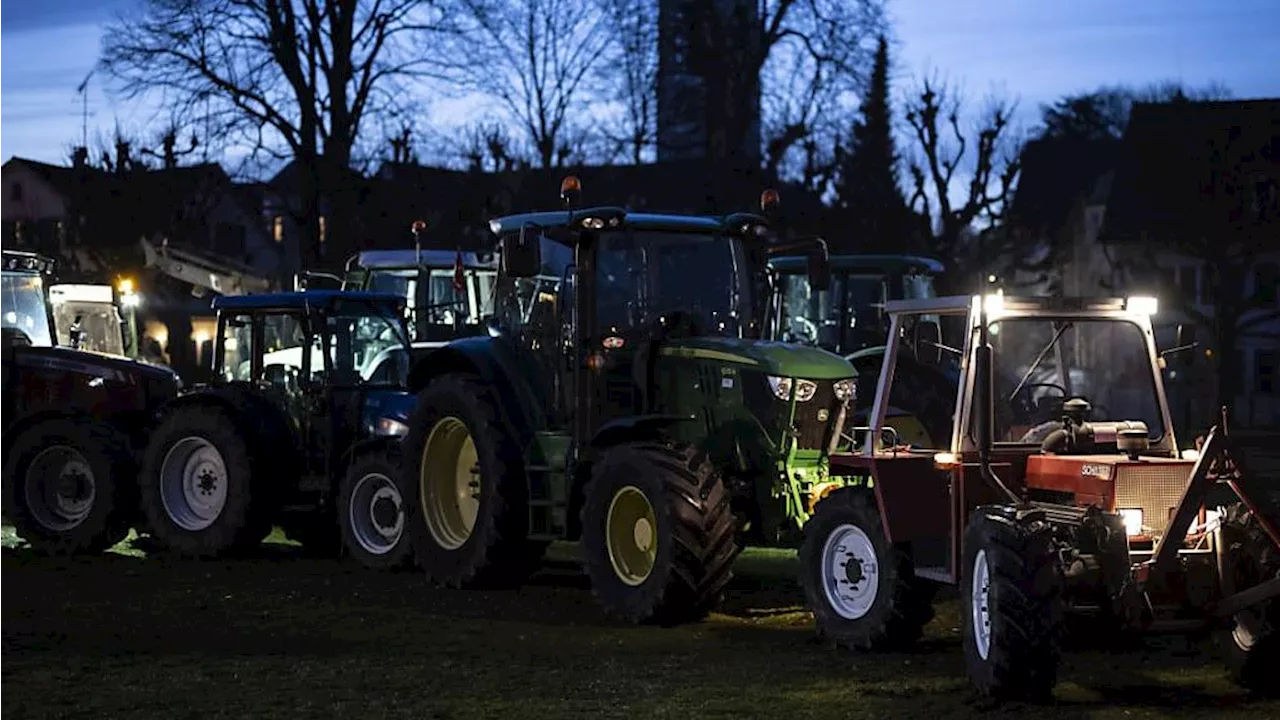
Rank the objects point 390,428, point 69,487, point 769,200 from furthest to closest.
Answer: point 69,487, point 390,428, point 769,200

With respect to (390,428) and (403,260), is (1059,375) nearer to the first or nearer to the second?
(390,428)

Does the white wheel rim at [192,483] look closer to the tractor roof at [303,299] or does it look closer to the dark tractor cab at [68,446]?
the dark tractor cab at [68,446]

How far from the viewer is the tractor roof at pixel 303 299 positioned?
64.5 ft

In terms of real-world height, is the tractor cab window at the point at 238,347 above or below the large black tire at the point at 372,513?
above

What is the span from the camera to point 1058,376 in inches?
497

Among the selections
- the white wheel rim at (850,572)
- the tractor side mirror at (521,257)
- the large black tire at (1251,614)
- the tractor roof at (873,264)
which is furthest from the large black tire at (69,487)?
the large black tire at (1251,614)

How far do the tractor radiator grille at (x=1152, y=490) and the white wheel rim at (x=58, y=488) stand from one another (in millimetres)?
11808

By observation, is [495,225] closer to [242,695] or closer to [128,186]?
[242,695]

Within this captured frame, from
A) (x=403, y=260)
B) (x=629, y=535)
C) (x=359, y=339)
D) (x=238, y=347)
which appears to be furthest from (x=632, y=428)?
(x=403, y=260)

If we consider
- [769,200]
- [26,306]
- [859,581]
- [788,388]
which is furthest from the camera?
[26,306]

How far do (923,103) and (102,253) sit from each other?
84.5 ft

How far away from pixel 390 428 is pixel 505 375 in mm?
2772

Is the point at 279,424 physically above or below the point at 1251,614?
above

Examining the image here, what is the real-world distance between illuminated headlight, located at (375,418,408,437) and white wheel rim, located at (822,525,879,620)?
21.4 feet
